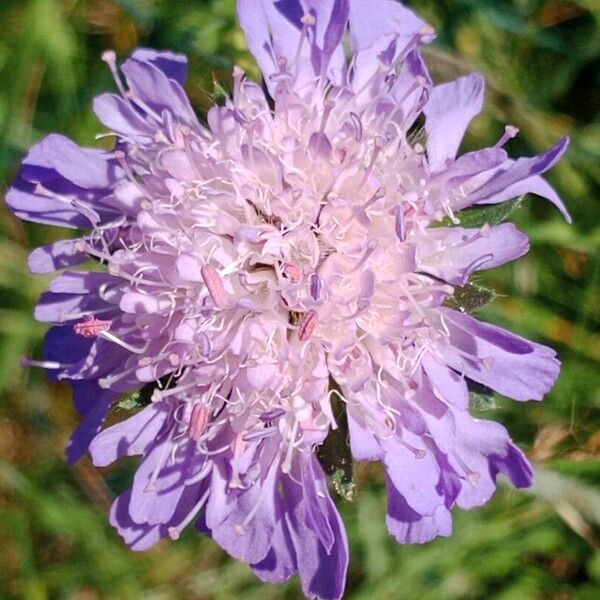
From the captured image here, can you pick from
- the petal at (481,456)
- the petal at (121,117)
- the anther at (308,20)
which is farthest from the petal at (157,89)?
the petal at (481,456)

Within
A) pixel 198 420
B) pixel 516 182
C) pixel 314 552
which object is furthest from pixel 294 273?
pixel 314 552

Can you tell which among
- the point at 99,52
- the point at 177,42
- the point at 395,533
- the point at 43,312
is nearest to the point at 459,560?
the point at 395,533

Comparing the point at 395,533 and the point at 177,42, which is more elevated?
the point at 177,42

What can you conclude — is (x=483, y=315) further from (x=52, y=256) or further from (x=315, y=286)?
(x=52, y=256)

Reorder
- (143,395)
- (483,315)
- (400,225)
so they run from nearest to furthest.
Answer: (400,225) < (143,395) < (483,315)

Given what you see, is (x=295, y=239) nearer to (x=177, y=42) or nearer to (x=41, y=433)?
(x=177, y=42)

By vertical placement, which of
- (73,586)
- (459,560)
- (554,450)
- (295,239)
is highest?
(295,239)

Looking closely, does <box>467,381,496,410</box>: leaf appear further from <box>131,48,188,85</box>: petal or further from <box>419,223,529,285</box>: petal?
<box>131,48,188,85</box>: petal
